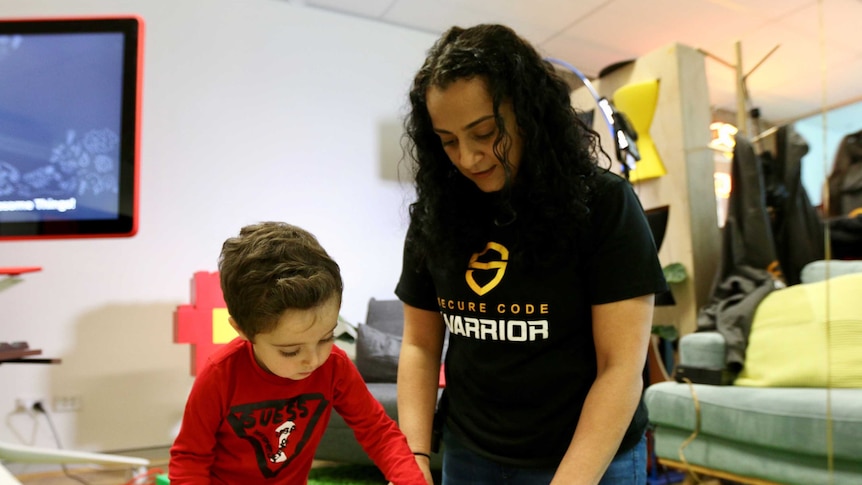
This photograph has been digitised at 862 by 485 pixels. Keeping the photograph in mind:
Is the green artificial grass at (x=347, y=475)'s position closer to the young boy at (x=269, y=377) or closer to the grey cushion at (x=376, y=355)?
the grey cushion at (x=376, y=355)

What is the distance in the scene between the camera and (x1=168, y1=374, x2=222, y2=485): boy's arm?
736 millimetres

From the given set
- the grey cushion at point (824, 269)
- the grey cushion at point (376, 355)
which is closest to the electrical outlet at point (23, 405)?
the grey cushion at point (376, 355)

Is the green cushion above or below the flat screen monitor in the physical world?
below

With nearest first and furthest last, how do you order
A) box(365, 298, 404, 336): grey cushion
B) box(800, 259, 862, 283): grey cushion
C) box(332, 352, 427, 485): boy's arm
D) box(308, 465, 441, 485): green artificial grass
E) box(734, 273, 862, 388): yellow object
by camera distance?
box(332, 352, 427, 485): boy's arm, box(734, 273, 862, 388): yellow object, box(800, 259, 862, 283): grey cushion, box(308, 465, 441, 485): green artificial grass, box(365, 298, 404, 336): grey cushion

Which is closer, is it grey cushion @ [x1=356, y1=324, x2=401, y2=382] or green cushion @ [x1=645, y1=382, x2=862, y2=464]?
green cushion @ [x1=645, y1=382, x2=862, y2=464]

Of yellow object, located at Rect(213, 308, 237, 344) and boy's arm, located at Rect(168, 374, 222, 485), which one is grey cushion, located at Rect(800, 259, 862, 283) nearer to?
boy's arm, located at Rect(168, 374, 222, 485)

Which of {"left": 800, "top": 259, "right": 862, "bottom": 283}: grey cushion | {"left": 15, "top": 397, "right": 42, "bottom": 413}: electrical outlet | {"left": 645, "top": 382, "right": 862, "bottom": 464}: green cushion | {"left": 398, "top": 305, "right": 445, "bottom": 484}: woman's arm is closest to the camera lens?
{"left": 398, "top": 305, "right": 445, "bottom": 484}: woman's arm

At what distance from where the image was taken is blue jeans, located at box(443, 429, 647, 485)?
2.75ft

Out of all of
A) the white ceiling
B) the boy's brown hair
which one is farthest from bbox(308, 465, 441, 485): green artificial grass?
the white ceiling

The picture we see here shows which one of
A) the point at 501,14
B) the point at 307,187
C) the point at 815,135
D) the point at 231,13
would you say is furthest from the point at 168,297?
the point at 815,135

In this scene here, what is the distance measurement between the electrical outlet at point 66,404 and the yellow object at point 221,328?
0.75 m

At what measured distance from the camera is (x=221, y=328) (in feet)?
8.57

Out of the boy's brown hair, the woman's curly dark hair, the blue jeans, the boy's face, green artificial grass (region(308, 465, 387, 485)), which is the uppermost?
the woman's curly dark hair

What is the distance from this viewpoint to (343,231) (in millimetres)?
3402
